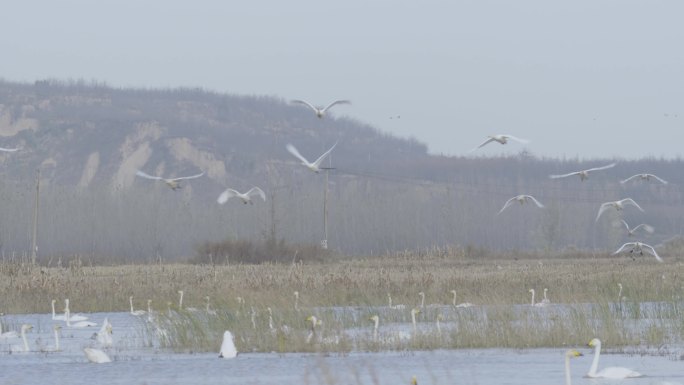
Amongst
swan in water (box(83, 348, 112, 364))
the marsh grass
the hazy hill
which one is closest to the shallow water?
swan in water (box(83, 348, 112, 364))

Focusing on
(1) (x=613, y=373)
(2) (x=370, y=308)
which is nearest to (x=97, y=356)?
(2) (x=370, y=308)

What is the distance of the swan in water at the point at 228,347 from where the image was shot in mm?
20594

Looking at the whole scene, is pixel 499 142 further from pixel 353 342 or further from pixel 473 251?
pixel 473 251

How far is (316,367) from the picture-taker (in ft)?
65.5

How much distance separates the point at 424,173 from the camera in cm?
15262

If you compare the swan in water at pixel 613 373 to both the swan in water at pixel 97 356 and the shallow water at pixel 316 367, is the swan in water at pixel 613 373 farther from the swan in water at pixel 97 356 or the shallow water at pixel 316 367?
the swan in water at pixel 97 356

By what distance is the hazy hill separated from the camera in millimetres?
97312

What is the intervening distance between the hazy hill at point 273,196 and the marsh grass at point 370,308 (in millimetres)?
35226

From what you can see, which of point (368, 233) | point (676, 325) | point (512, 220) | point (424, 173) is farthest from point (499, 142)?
point (424, 173)

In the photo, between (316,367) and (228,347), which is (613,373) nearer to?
(316,367)

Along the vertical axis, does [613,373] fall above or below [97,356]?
above

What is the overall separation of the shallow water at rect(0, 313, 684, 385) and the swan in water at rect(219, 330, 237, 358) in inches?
4.5

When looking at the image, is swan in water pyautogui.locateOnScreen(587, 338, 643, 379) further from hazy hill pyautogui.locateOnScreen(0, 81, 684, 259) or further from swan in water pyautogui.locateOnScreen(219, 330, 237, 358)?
hazy hill pyautogui.locateOnScreen(0, 81, 684, 259)

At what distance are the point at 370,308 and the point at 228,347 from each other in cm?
700
